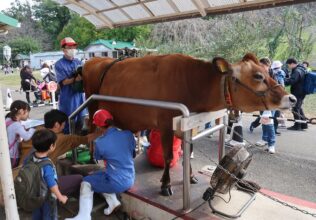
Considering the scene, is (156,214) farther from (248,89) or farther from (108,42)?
(108,42)

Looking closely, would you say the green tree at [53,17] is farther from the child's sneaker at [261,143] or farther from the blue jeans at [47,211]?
the blue jeans at [47,211]

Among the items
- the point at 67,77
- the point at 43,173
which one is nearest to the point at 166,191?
the point at 43,173

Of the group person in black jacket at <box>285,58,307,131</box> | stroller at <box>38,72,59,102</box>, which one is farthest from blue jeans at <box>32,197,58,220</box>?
stroller at <box>38,72,59,102</box>

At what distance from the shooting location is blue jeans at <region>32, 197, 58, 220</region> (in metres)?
2.86

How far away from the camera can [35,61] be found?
56.7 metres

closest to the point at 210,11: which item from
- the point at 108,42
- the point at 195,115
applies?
the point at 195,115

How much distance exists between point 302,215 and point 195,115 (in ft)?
4.81

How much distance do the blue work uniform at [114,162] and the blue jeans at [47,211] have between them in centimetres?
47

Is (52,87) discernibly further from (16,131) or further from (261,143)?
(261,143)

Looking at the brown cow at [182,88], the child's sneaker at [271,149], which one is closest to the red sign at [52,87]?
the brown cow at [182,88]

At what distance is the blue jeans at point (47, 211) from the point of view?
9.37ft

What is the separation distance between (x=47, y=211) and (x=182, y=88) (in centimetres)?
185

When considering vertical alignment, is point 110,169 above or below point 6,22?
below

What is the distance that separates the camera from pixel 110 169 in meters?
3.17
